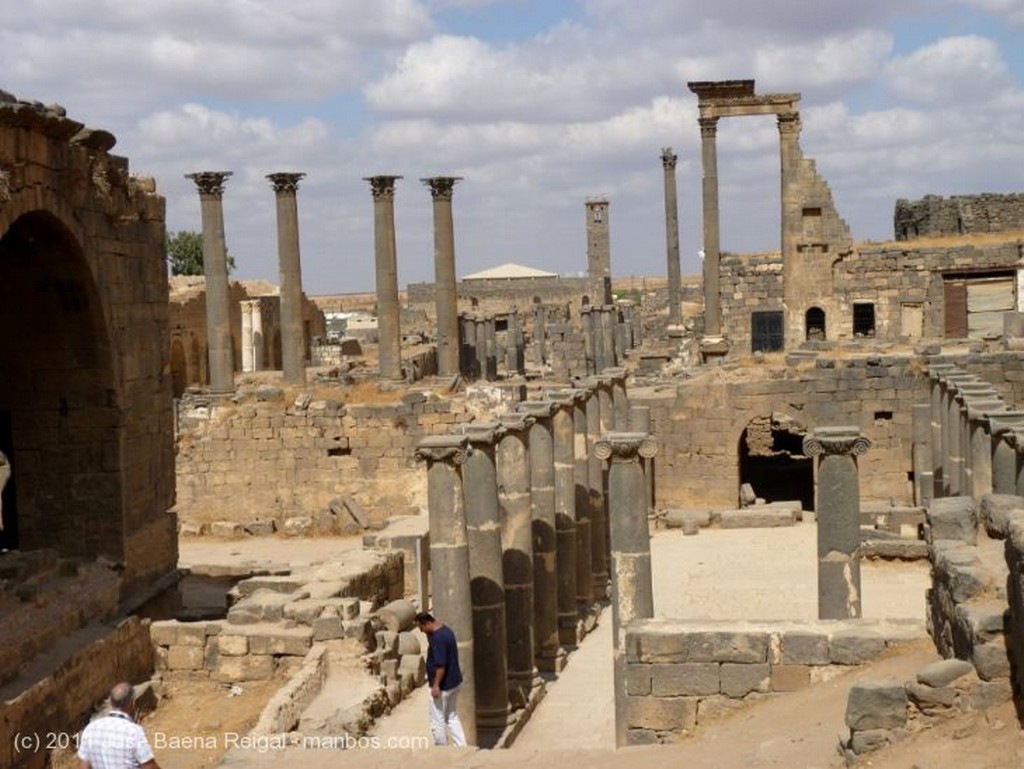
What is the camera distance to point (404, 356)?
46.8 m

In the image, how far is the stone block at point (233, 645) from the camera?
1337cm

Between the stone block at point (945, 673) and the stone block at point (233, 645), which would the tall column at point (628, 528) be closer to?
the stone block at point (233, 645)

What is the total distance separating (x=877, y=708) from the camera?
8.27 metres

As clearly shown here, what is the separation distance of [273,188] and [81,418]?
678 inches

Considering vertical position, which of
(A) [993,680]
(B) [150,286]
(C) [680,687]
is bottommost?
(C) [680,687]

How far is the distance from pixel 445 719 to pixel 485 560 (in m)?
2.82

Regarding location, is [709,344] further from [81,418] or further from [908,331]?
[81,418]

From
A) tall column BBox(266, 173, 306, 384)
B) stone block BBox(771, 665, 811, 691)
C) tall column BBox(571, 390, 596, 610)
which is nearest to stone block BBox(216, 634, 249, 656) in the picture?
stone block BBox(771, 665, 811, 691)

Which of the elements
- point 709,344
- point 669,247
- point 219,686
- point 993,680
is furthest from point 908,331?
point 993,680

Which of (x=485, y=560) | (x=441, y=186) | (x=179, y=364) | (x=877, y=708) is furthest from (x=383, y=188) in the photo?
(x=877, y=708)

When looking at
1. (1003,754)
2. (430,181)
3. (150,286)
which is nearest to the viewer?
(1003,754)

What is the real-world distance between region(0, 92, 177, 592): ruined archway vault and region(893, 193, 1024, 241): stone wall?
110 ft

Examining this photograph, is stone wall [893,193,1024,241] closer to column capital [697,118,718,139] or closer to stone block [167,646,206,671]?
column capital [697,118,718,139]

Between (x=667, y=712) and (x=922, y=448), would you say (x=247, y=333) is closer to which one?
(x=922, y=448)
